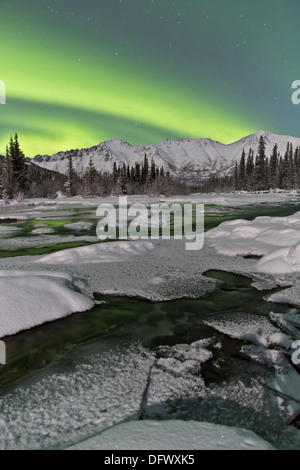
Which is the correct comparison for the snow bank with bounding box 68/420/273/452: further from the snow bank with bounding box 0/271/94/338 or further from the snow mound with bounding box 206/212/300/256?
the snow mound with bounding box 206/212/300/256

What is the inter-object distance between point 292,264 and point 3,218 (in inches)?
665

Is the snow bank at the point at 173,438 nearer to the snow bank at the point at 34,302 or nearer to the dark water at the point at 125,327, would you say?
the dark water at the point at 125,327

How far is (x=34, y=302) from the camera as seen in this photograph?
3.48 m

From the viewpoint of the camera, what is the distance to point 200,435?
169cm

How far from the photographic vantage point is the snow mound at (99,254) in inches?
246

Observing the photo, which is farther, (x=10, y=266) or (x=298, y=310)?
(x=10, y=266)

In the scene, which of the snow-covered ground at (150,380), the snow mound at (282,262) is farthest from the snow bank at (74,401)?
the snow mound at (282,262)

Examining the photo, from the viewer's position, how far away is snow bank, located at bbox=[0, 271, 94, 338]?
318 cm

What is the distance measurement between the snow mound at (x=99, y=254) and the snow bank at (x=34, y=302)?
82.3 inches

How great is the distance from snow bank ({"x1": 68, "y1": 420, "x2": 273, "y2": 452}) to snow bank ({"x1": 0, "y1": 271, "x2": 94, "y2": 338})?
6.11 feet

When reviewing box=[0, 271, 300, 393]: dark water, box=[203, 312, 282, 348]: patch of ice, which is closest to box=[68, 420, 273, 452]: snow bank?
box=[0, 271, 300, 393]: dark water

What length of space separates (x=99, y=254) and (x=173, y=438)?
17.3 feet
